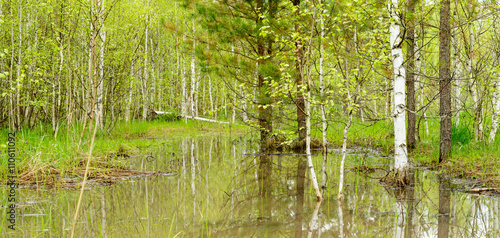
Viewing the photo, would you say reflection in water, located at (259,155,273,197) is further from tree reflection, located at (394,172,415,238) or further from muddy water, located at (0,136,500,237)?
tree reflection, located at (394,172,415,238)

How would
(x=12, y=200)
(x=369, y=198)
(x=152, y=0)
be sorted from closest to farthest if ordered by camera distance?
(x=12, y=200)
(x=369, y=198)
(x=152, y=0)

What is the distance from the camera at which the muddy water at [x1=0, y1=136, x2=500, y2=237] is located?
4.14m

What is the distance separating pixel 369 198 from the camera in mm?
5586

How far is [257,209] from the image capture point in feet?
16.9

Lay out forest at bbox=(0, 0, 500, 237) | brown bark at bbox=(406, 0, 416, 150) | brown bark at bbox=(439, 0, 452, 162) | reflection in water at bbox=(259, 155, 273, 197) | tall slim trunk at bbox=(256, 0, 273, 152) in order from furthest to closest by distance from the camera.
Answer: tall slim trunk at bbox=(256, 0, 273, 152) → brown bark at bbox=(406, 0, 416, 150) → brown bark at bbox=(439, 0, 452, 162) → reflection in water at bbox=(259, 155, 273, 197) → forest at bbox=(0, 0, 500, 237)

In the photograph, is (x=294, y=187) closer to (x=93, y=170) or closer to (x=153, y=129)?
(x=93, y=170)

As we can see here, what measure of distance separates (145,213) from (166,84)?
2277cm

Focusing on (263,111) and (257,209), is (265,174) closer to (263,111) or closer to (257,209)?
(257,209)

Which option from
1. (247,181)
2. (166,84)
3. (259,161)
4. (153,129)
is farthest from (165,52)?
(247,181)

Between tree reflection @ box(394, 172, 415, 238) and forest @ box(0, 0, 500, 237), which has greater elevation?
forest @ box(0, 0, 500, 237)

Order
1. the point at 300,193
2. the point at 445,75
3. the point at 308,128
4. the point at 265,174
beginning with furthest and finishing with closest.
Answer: the point at 265,174 → the point at 445,75 → the point at 300,193 → the point at 308,128

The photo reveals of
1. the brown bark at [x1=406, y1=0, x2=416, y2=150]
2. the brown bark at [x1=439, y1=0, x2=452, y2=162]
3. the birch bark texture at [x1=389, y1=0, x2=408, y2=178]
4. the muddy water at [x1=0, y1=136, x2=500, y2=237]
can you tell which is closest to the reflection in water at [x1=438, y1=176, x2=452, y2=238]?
the muddy water at [x1=0, y1=136, x2=500, y2=237]

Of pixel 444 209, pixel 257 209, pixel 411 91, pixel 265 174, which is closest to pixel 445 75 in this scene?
pixel 411 91

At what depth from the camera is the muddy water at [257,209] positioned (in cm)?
414
